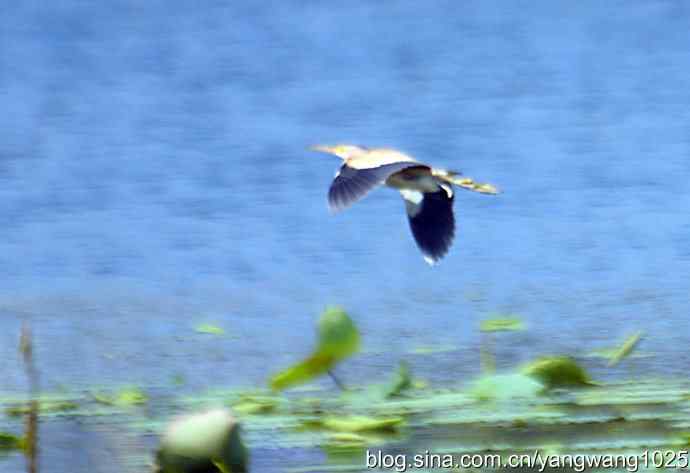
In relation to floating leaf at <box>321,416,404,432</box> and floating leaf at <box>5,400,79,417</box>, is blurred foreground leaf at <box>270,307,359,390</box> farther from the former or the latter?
floating leaf at <box>5,400,79,417</box>

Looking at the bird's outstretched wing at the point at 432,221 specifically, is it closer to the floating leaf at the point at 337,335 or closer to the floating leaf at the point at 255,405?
the floating leaf at the point at 255,405

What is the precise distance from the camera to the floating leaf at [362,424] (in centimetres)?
447

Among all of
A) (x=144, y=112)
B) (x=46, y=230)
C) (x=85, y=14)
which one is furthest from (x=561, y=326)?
(x=85, y=14)

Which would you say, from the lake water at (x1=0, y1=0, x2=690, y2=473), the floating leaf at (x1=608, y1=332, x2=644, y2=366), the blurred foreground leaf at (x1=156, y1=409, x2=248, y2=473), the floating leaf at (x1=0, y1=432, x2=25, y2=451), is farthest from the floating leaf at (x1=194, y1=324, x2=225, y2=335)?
the blurred foreground leaf at (x1=156, y1=409, x2=248, y2=473)

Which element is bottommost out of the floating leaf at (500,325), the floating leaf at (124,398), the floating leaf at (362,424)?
the floating leaf at (362,424)

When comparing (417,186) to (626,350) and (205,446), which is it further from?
(205,446)

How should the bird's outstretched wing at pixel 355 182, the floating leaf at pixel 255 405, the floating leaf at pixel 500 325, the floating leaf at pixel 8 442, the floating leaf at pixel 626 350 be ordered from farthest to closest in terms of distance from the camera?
1. the bird's outstretched wing at pixel 355 182
2. the floating leaf at pixel 500 325
3. the floating leaf at pixel 626 350
4. the floating leaf at pixel 255 405
5. the floating leaf at pixel 8 442

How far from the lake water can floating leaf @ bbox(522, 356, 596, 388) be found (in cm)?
41

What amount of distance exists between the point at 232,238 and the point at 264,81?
194 centimetres

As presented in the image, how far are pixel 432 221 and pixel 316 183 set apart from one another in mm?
1805

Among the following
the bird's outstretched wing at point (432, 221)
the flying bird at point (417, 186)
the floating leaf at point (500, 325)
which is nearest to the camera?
the floating leaf at point (500, 325)

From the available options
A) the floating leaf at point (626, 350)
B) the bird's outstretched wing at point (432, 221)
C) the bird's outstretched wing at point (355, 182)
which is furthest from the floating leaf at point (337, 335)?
the bird's outstretched wing at point (432, 221)

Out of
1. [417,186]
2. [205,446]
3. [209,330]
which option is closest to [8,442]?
[205,446]

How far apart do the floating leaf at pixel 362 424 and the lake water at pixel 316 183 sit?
0.50 metres
